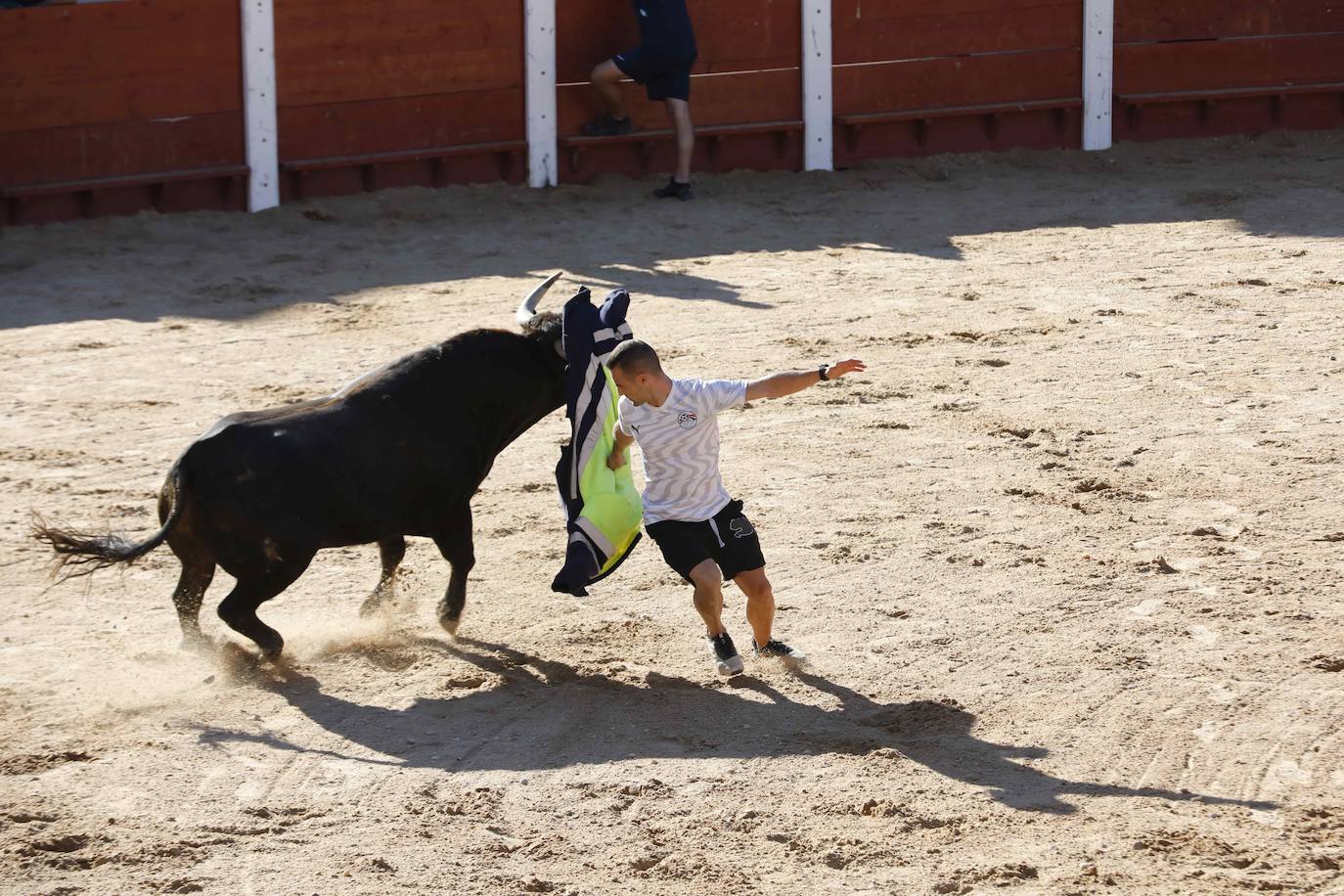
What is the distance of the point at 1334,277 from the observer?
319 inches

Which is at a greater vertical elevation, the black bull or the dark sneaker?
the black bull

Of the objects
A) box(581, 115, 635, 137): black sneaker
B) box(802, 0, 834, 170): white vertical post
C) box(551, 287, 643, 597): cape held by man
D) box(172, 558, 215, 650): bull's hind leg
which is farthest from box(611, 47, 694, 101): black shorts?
box(172, 558, 215, 650): bull's hind leg

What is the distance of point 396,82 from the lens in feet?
34.8

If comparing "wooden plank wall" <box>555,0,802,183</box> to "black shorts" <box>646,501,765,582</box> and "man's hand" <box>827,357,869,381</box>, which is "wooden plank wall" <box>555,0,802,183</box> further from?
"man's hand" <box>827,357,869,381</box>

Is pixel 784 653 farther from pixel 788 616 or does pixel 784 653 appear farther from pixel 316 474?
pixel 316 474

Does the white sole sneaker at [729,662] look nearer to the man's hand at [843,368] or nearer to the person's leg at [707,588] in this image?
the person's leg at [707,588]

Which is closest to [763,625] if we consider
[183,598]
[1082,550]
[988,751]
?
[988,751]

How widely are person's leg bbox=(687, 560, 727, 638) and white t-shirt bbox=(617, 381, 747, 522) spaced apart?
132 mm

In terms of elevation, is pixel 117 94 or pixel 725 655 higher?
pixel 117 94

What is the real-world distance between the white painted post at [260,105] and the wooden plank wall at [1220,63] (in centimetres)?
561

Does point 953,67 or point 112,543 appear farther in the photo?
point 953,67

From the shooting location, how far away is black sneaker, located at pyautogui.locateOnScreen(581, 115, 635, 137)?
1083 cm

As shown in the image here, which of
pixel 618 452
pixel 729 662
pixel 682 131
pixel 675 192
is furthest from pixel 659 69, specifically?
pixel 729 662

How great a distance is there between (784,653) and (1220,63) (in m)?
8.53
